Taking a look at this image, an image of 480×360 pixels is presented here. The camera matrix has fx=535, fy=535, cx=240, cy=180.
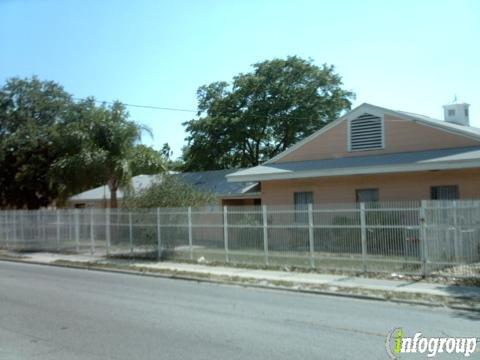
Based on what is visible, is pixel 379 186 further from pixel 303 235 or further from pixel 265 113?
pixel 265 113

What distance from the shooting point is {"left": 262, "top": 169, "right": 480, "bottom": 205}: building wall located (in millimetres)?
18812

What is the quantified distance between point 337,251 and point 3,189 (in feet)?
87.9

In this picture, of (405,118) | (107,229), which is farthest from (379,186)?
(107,229)

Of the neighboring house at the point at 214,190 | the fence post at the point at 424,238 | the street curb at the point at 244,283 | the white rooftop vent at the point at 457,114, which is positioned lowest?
the street curb at the point at 244,283

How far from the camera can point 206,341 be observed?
24.5ft

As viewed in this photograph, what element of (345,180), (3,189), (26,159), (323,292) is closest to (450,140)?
(345,180)

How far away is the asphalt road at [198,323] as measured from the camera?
696 cm

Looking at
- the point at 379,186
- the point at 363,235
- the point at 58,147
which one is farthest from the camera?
the point at 58,147

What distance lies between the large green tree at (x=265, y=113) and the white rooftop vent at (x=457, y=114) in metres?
13.0

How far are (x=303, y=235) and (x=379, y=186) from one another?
6336 millimetres

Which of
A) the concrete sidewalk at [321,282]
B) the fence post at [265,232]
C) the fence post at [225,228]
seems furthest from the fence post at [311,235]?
the fence post at [225,228]

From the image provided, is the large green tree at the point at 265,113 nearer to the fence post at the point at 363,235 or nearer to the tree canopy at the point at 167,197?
the tree canopy at the point at 167,197

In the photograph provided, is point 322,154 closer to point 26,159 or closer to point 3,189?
point 26,159

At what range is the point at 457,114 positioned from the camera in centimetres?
2714
